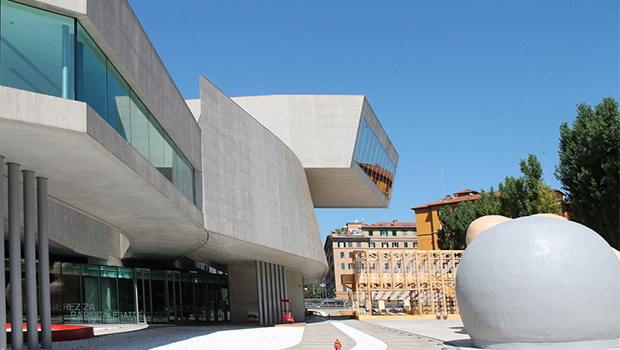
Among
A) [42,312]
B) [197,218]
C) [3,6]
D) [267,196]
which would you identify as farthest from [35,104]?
[267,196]

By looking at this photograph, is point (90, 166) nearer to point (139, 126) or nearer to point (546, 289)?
point (139, 126)

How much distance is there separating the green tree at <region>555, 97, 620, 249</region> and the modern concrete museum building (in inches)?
474

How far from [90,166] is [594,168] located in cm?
2894

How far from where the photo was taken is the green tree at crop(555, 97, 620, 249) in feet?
107

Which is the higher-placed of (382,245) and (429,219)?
(429,219)

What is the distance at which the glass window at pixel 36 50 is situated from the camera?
1135 centimetres

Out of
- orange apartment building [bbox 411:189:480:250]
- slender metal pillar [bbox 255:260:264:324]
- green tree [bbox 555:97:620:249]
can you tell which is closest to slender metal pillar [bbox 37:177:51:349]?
slender metal pillar [bbox 255:260:264:324]

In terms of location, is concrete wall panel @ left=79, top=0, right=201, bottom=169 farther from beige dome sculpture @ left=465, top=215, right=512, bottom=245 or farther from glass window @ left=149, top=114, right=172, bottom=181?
beige dome sculpture @ left=465, top=215, right=512, bottom=245

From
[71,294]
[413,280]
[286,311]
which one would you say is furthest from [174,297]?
[413,280]

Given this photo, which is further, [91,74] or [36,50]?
[91,74]

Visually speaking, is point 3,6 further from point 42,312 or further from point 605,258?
point 605,258

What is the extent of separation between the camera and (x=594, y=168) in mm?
34062

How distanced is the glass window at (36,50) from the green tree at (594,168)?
2882 cm

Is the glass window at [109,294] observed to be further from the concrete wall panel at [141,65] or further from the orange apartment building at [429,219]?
the orange apartment building at [429,219]
